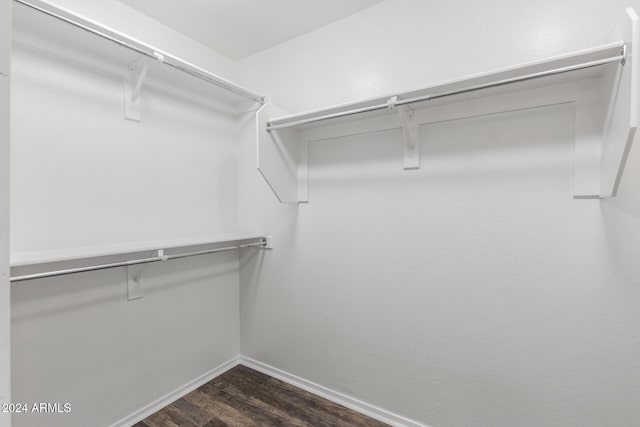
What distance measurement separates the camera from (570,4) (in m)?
1.31

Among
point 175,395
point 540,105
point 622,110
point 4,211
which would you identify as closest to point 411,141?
point 540,105

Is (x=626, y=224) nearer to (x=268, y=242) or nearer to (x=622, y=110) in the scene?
(x=622, y=110)

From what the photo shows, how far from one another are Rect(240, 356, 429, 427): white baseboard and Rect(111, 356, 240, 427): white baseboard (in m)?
0.15

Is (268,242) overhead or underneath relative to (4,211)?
underneath

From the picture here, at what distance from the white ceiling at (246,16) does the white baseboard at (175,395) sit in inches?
93.0

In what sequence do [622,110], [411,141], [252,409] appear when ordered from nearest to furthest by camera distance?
1. [622,110]
2. [411,141]
3. [252,409]

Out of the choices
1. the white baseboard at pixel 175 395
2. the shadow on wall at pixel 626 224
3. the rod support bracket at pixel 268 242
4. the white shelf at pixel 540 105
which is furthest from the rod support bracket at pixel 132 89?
the shadow on wall at pixel 626 224

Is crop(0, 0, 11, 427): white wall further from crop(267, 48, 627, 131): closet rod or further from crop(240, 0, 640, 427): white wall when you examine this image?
crop(240, 0, 640, 427): white wall

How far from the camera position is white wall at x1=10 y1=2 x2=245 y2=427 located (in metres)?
1.42

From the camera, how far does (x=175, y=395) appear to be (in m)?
1.97

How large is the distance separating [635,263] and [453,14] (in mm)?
1389

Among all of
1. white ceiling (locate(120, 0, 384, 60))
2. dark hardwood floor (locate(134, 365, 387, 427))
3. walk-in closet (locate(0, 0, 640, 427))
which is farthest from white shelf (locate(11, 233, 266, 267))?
white ceiling (locate(120, 0, 384, 60))

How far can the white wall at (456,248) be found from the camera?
4.23 feet

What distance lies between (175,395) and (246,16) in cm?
245
